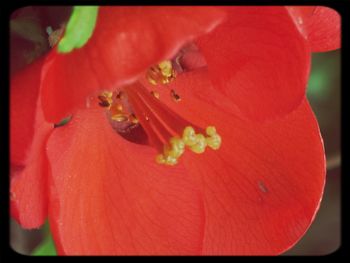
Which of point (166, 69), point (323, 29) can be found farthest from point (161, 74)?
point (323, 29)

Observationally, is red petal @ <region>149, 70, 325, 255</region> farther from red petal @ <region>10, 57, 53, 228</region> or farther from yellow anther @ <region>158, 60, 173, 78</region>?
red petal @ <region>10, 57, 53, 228</region>

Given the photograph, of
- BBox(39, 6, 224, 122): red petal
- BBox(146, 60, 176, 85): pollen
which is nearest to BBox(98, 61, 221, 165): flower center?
BBox(146, 60, 176, 85): pollen

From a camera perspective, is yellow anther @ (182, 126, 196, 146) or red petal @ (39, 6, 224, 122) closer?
red petal @ (39, 6, 224, 122)

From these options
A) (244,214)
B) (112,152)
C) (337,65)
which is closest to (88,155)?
(112,152)

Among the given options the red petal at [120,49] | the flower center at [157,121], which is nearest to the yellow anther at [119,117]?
the flower center at [157,121]

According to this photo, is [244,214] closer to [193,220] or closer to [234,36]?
[193,220]

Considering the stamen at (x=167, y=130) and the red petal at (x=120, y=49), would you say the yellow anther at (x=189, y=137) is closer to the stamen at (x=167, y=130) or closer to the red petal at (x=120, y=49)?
the stamen at (x=167, y=130)

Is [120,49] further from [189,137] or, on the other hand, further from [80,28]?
[189,137]

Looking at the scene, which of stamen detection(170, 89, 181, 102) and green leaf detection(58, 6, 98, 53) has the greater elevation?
green leaf detection(58, 6, 98, 53)
